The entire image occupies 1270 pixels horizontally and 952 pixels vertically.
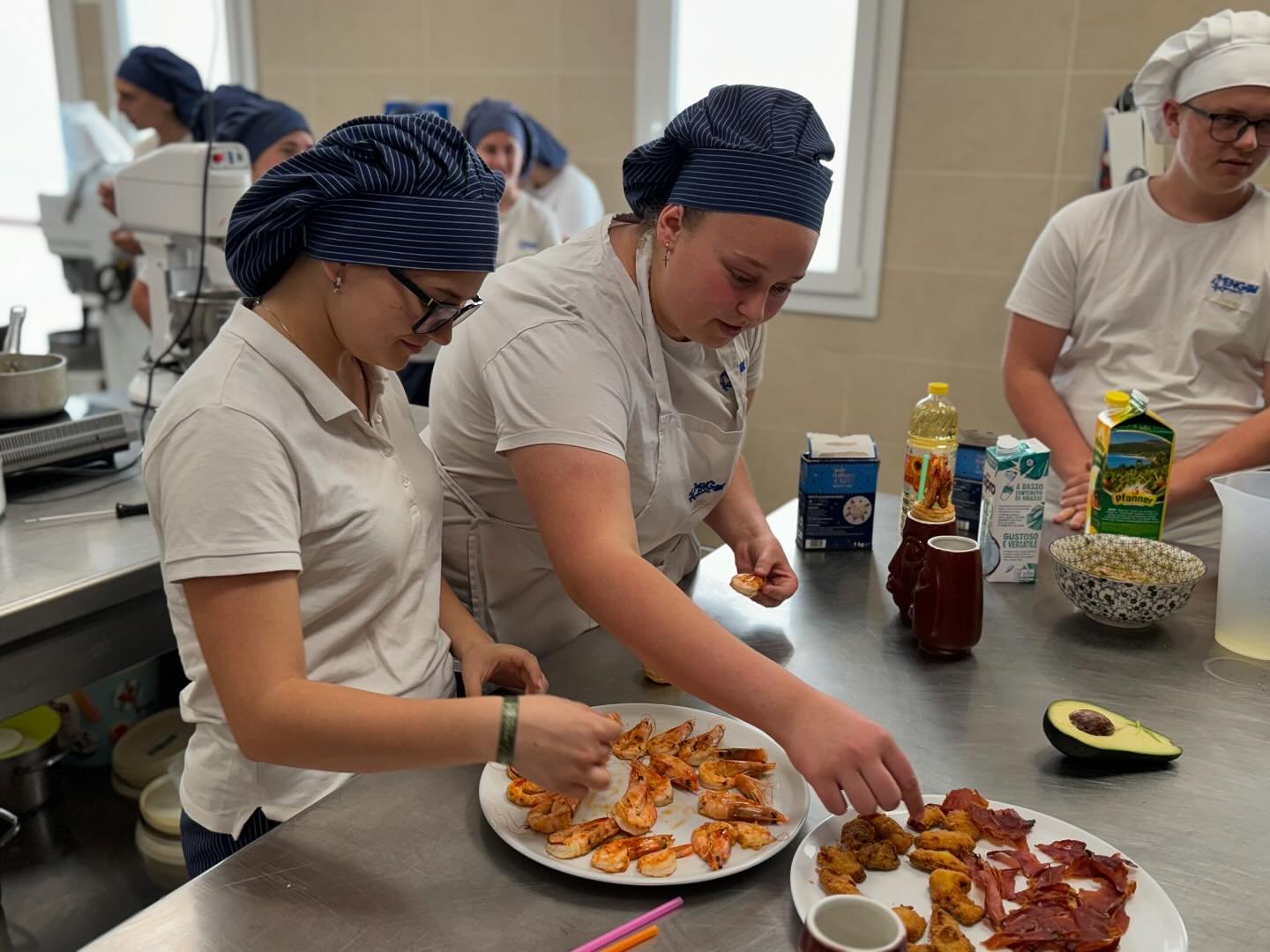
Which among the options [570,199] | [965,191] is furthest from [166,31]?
[965,191]

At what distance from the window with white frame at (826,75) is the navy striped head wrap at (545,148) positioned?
31cm

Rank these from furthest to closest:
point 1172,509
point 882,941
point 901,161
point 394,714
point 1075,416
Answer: point 901,161, point 1075,416, point 1172,509, point 394,714, point 882,941

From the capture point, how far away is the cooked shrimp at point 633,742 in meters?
1.25

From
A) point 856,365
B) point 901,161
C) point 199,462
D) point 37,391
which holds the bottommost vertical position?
point 856,365

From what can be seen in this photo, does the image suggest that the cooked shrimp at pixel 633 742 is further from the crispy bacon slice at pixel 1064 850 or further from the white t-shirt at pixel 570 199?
the white t-shirt at pixel 570 199

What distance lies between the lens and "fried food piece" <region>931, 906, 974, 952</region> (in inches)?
36.8

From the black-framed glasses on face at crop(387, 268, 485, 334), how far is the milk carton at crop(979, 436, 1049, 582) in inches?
37.2

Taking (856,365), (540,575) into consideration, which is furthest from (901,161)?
(540,575)

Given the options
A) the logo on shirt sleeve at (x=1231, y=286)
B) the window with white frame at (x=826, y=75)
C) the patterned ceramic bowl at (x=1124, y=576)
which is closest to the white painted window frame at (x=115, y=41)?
the window with white frame at (x=826, y=75)

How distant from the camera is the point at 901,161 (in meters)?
Answer: 3.66

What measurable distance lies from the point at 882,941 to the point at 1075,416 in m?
1.78

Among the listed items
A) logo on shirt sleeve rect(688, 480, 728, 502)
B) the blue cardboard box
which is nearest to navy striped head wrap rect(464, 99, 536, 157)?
the blue cardboard box

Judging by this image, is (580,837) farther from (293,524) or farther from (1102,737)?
(1102,737)

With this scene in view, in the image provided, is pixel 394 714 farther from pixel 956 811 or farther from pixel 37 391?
pixel 37 391
